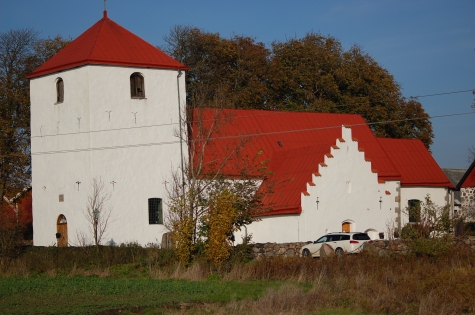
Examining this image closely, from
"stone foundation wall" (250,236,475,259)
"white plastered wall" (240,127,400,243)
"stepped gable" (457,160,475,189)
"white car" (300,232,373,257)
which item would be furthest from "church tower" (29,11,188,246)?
"stepped gable" (457,160,475,189)

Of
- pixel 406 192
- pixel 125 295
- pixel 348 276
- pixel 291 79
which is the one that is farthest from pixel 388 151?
pixel 125 295

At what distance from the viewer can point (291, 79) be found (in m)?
60.2

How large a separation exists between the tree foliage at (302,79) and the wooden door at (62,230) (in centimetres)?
2263

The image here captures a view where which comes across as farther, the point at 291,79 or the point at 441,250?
the point at 291,79

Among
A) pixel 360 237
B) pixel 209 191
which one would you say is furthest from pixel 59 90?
pixel 360 237

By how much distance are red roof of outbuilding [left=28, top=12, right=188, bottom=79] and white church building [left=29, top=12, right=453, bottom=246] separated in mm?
58

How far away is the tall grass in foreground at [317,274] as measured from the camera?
19500mm

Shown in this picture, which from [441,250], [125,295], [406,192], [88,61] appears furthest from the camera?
[406,192]

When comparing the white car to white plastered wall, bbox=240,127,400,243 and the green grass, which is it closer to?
white plastered wall, bbox=240,127,400,243

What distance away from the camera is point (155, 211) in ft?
125

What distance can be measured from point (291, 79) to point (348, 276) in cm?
3698

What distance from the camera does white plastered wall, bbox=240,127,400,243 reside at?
127ft

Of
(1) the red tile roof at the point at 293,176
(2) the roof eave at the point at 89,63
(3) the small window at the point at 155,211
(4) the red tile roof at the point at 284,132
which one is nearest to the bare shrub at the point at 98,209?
(3) the small window at the point at 155,211

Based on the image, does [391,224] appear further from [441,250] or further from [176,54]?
[176,54]
